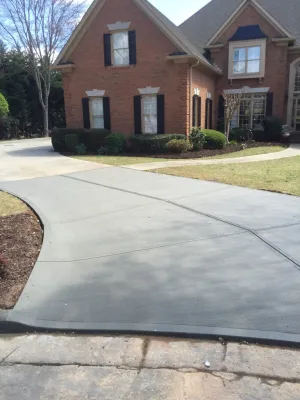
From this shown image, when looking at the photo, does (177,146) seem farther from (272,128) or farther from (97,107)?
(272,128)

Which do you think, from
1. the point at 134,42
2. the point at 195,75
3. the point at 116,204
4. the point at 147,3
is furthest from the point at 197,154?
the point at 116,204

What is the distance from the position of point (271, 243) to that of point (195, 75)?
48.7 feet

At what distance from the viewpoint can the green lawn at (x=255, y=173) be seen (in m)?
8.42

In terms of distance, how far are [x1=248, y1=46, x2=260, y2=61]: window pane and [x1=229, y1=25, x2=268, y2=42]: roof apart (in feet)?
1.95

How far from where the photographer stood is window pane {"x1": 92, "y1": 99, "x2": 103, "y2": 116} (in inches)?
726

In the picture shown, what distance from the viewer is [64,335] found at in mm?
3023

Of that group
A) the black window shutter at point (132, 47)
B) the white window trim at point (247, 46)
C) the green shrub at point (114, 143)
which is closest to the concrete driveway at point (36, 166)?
the green shrub at point (114, 143)

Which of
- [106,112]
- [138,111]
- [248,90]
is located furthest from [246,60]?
[106,112]

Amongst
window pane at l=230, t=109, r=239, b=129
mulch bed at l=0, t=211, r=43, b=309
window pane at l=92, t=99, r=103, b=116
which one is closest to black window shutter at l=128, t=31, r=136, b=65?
window pane at l=92, t=99, r=103, b=116

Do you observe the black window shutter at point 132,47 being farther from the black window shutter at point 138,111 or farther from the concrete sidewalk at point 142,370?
the concrete sidewalk at point 142,370

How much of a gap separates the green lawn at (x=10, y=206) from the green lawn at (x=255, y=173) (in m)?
4.51

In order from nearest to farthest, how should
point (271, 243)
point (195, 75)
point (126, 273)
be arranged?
1. point (126, 273)
2. point (271, 243)
3. point (195, 75)

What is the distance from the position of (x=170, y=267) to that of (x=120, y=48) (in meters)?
15.8

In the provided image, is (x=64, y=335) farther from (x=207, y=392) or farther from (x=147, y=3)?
(x=147, y=3)
